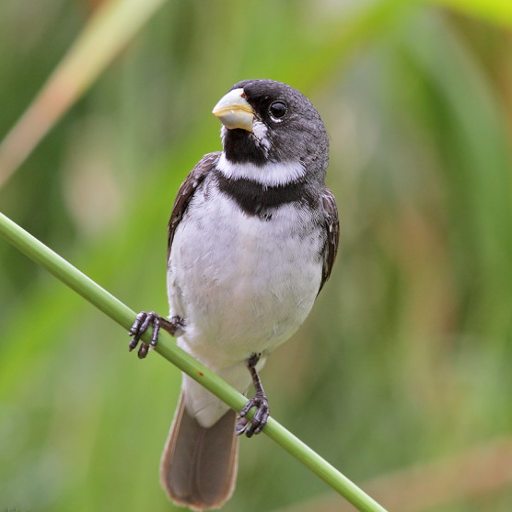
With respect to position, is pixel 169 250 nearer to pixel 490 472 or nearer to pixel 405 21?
pixel 405 21

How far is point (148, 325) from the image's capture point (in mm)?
2682

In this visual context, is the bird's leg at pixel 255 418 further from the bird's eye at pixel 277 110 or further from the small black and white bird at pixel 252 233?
the bird's eye at pixel 277 110

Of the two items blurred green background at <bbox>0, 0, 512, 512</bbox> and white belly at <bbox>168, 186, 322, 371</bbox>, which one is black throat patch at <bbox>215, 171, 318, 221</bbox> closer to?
white belly at <bbox>168, 186, 322, 371</bbox>

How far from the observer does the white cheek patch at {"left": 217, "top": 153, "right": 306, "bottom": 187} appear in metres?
2.70

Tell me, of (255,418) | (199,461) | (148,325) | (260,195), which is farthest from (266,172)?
(199,461)

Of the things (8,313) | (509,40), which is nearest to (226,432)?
(8,313)

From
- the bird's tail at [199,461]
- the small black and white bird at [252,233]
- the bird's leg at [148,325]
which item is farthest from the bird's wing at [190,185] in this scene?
the bird's tail at [199,461]

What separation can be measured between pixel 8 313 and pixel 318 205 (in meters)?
1.55

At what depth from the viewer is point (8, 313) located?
374 cm

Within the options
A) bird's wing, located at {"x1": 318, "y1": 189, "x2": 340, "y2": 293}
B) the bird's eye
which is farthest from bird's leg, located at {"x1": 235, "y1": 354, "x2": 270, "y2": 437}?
the bird's eye

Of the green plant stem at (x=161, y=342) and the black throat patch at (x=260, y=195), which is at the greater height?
the black throat patch at (x=260, y=195)

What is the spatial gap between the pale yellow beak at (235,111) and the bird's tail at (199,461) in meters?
1.12

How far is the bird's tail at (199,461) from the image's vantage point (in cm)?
322

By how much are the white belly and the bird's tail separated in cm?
61
